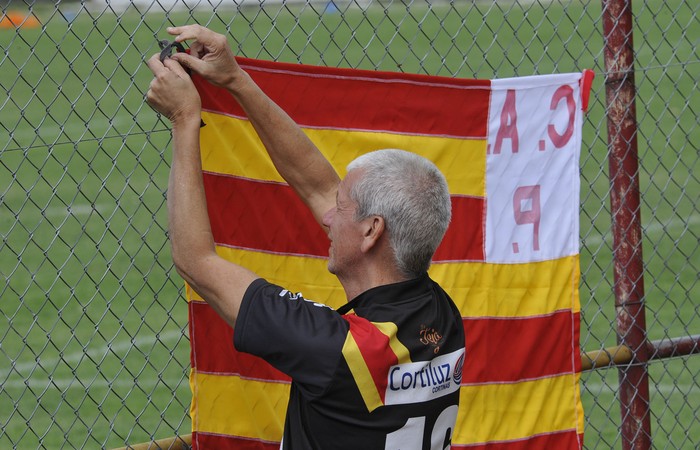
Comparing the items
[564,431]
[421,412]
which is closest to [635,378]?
[564,431]

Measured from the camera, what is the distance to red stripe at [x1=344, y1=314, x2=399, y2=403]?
3.10 m

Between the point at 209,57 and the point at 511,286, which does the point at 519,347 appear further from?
the point at 209,57

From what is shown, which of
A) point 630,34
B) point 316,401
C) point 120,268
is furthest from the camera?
point 120,268

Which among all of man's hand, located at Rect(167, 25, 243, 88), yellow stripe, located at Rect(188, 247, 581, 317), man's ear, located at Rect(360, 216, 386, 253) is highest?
man's hand, located at Rect(167, 25, 243, 88)

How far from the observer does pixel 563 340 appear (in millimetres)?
4613

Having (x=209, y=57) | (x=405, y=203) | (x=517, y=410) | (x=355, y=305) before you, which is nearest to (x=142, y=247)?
(x=517, y=410)

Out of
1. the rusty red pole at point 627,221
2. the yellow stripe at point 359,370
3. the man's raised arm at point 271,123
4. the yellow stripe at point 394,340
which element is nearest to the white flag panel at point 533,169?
the rusty red pole at point 627,221

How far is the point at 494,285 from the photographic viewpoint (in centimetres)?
447

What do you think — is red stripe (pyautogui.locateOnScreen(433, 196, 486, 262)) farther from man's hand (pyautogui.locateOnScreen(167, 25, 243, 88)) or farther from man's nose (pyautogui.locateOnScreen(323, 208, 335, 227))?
man's hand (pyautogui.locateOnScreen(167, 25, 243, 88))

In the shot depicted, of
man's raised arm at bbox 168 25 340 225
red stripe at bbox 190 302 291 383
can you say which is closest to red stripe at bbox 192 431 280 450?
red stripe at bbox 190 302 291 383

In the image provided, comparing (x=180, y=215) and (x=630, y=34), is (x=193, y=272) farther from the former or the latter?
(x=630, y=34)

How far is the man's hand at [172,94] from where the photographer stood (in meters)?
3.35

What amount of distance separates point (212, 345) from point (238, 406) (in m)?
0.26

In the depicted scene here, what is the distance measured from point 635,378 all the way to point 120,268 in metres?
7.28
